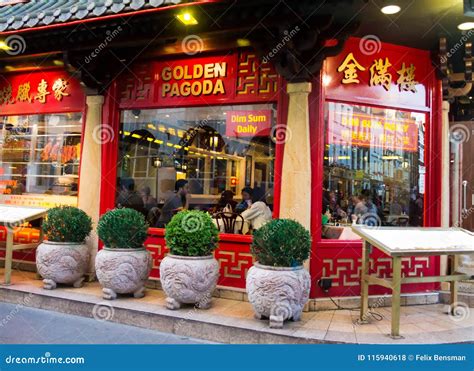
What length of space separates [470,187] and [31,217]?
9.08m

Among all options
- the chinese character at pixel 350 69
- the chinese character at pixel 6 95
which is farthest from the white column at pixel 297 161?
the chinese character at pixel 6 95

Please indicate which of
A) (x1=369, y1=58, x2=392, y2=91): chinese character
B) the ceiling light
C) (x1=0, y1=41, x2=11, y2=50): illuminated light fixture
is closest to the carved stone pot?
(x1=369, y1=58, x2=392, y2=91): chinese character

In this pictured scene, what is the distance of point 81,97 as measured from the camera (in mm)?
7926

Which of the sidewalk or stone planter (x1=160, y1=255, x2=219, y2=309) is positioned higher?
stone planter (x1=160, y1=255, x2=219, y2=309)

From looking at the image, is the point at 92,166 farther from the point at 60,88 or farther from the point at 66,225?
the point at 60,88

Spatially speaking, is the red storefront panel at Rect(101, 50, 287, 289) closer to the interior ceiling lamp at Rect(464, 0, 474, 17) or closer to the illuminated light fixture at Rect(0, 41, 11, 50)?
the illuminated light fixture at Rect(0, 41, 11, 50)

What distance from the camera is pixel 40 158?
28.7 feet

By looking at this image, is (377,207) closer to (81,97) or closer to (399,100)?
(399,100)

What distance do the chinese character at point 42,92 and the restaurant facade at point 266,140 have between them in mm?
29

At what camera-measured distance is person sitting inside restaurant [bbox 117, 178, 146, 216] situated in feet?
25.1

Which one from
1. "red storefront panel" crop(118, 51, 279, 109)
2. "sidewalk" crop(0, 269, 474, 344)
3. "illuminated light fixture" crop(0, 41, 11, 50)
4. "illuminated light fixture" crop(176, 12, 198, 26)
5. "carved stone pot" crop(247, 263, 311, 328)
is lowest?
"sidewalk" crop(0, 269, 474, 344)

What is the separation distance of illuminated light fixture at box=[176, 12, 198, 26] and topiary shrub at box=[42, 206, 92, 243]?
3234mm

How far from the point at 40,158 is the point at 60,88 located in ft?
4.98
